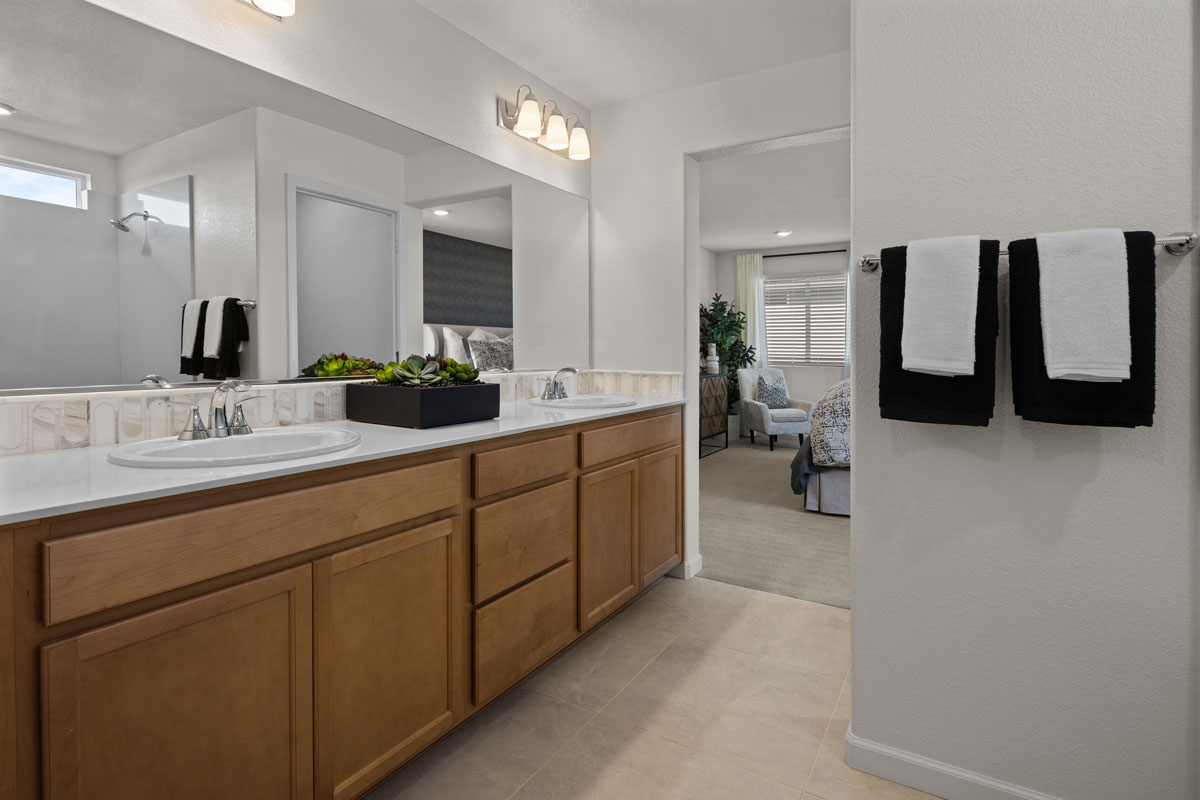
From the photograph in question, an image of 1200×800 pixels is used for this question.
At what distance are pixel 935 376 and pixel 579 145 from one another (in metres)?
2.05

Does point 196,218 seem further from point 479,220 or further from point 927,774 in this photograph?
point 927,774

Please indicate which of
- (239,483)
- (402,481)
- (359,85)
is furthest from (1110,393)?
(359,85)

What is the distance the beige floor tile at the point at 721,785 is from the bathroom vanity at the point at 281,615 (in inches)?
21.4

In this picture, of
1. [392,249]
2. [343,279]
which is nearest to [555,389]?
[392,249]

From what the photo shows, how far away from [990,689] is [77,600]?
1840mm

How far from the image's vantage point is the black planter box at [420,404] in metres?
1.78

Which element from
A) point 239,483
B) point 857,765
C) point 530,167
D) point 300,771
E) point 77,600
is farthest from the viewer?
point 530,167

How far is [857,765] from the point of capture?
1.64 m

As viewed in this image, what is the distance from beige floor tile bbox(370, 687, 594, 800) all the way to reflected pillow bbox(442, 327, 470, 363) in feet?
4.06

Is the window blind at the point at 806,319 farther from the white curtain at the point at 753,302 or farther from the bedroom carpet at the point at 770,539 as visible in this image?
the bedroom carpet at the point at 770,539

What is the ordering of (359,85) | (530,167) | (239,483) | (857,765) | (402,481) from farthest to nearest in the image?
(530,167), (359,85), (857,765), (402,481), (239,483)

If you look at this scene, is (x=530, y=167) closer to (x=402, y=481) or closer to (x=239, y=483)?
(x=402, y=481)

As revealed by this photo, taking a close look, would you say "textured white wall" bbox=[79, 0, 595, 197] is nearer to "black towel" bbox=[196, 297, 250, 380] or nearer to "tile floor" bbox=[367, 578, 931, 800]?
"black towel" bbox=[196, 297, 250, 380]

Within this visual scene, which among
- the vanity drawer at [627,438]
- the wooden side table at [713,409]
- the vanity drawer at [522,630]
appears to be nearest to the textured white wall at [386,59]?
the vanity drawer at [627,438]
